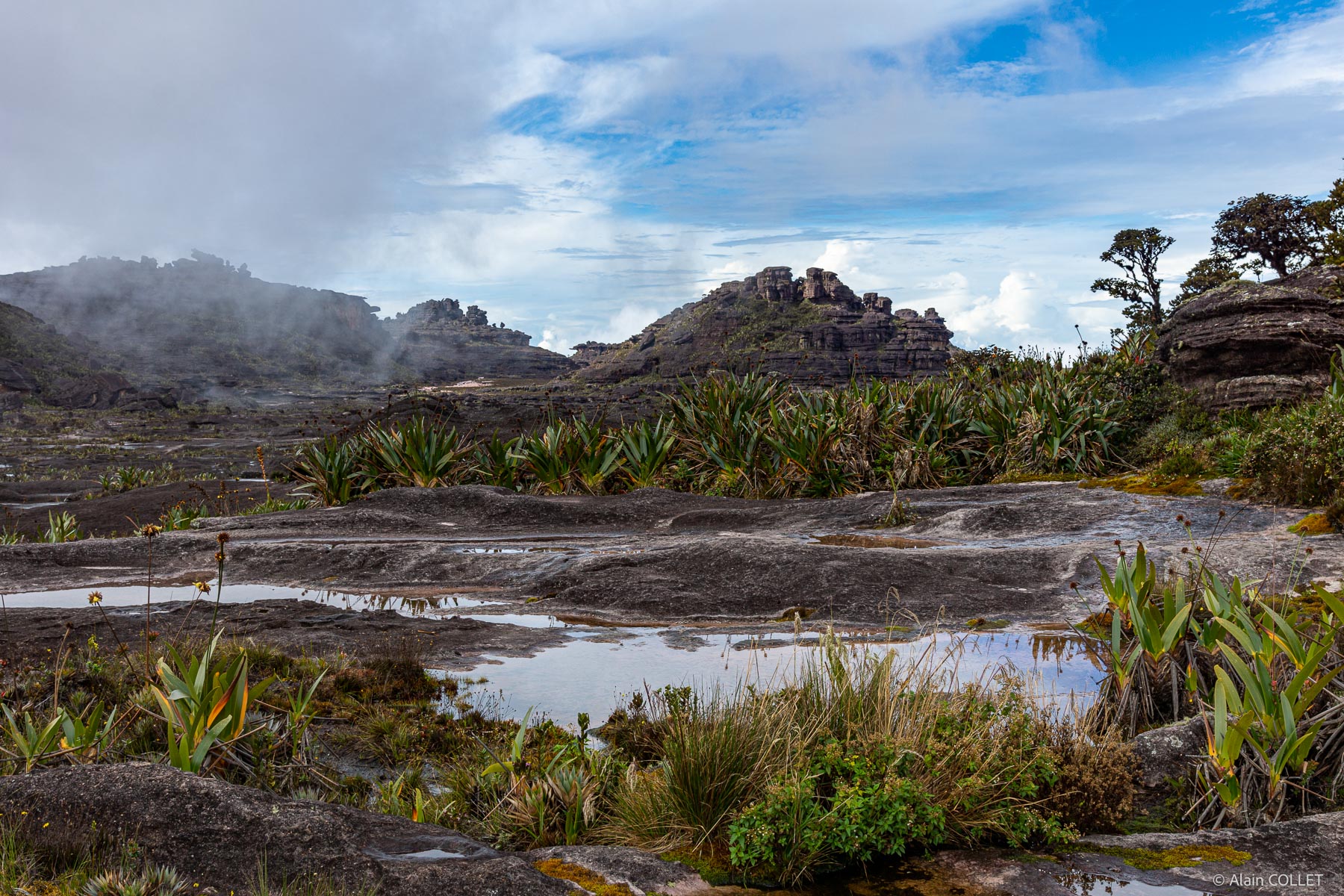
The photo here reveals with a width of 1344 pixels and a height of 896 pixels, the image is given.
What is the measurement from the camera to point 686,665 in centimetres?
591

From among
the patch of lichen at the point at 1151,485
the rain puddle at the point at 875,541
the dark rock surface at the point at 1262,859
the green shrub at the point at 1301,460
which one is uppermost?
the green shrub at the point at 1301,460

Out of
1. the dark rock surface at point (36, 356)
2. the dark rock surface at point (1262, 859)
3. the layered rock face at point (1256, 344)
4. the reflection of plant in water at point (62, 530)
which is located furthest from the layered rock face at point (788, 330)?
the dark rock surface at point (1262, 859)

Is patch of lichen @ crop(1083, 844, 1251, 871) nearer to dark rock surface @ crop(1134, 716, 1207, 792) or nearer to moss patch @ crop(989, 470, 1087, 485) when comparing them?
dark rock surface @ crop(1134, 716, 1207, 792)

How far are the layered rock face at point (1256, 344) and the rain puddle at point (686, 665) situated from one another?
448 inches

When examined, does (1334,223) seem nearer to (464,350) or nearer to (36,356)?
(36,356)

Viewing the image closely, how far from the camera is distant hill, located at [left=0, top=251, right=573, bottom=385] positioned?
102 m

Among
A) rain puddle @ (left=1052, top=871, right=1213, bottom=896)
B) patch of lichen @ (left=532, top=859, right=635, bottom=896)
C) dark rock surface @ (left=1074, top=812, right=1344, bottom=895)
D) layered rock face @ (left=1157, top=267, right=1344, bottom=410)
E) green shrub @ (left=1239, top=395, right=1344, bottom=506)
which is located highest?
layered rock face @ (left=1157, top=267, right=1344, bottom=410)

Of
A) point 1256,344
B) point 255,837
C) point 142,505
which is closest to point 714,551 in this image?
Answer: point 255,837

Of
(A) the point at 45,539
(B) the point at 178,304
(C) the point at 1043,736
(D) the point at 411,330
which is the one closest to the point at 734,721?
(C) the point at 1043,736

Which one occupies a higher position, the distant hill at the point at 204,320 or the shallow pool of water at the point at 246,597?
the distant hill at the point at 204,320

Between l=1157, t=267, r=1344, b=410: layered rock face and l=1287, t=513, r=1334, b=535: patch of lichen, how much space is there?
742 cm

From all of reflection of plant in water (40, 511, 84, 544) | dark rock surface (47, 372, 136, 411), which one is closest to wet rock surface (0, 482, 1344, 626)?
reflection of plant in water (40, 511, 84, 544)

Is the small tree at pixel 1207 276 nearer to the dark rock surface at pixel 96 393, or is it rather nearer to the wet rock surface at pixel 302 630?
the wet rock surface at pixel 302 630

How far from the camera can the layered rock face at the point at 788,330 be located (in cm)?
7656
